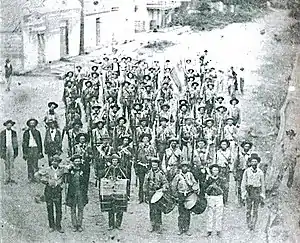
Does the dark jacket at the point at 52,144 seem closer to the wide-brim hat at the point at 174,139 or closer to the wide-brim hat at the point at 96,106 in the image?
the wide-brim hat at the point at 96,106

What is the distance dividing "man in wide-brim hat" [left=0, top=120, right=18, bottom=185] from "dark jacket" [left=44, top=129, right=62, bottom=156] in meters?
0.17

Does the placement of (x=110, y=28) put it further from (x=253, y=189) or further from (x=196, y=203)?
(x=253, y=189)

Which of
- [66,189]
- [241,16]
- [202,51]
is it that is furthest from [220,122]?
[66,189]

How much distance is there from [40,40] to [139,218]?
1145 mm

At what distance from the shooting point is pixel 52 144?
3.03 m

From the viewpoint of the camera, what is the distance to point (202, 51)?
9.83 feet

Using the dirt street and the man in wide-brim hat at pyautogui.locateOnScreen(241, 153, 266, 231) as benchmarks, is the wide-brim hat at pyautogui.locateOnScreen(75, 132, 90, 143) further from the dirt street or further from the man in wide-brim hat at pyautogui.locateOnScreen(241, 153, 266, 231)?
the man in wide-brim hat at pyautogui.locateOnScreen(241, 153, 266, 231)

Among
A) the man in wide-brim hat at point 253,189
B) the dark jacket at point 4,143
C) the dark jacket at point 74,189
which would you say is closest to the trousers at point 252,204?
the man in wide-brim hat at point 253,189

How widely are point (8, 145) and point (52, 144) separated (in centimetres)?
25

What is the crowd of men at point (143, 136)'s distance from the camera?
9.92ft

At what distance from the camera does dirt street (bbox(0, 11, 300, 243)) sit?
2994mm

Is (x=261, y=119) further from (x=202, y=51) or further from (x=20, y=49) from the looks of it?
(x=20, y=49)

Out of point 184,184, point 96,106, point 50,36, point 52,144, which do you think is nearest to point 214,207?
point 184,184

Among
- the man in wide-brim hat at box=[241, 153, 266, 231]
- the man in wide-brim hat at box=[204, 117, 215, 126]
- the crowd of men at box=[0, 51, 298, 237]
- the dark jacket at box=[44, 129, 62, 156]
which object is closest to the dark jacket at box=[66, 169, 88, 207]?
the crowd of men at box=[0, 51, 298, 237]
